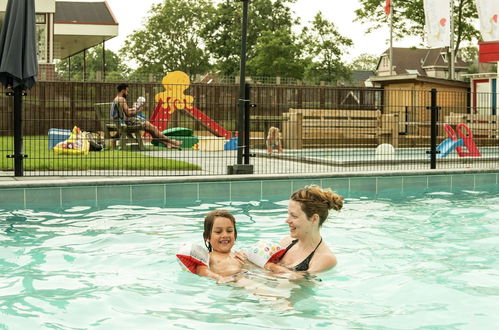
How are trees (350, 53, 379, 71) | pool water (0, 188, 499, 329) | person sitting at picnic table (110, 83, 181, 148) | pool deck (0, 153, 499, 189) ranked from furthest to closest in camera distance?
trees (350, 53, 379, 71)
person sitting at picnic table (110, 83, 181, 148)
pool deck (0, 153, 499, 189)
pool water (0, 188, 499, 329)

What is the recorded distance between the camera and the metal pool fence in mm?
12961

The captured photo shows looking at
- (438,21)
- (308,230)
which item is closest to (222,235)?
(308,230)

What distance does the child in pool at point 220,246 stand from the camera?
547 cm

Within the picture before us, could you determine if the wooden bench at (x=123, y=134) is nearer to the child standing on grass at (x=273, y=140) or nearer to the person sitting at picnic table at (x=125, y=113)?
the person sitting at picnic table at (x=125, y=113)

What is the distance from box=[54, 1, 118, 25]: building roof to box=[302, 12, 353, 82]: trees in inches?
1133

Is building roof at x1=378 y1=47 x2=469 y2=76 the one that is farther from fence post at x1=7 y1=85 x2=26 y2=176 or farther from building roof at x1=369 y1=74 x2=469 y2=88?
fence post at x1=7 y1=85 x2=26 y2=176

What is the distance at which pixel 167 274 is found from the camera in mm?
6090

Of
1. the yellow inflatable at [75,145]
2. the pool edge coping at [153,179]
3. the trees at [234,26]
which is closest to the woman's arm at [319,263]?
the pool edge coping at [153,179]

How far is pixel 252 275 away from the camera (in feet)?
18.0

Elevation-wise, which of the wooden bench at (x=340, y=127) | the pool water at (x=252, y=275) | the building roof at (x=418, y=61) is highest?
the building roof at (x=418, y=61)

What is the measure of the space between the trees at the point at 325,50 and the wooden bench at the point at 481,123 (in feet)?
132

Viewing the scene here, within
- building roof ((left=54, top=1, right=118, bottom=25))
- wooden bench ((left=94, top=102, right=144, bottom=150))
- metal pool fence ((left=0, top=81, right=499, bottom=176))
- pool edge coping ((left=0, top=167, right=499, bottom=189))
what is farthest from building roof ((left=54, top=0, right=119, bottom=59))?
pool edge coping ((left=0, top=167, right=499, bottom=189))

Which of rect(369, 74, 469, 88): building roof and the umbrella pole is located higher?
rect(369, 74, 469, 88): building roof

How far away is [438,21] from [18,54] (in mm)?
21244
